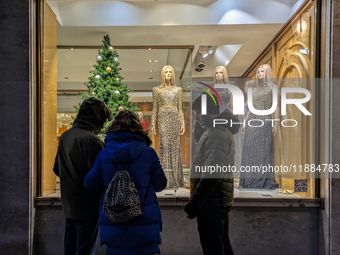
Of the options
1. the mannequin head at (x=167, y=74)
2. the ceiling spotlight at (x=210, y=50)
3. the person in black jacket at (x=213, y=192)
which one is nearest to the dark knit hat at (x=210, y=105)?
the person in black jacket at (x=213, y=192)

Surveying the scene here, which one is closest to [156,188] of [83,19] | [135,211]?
[135,211]

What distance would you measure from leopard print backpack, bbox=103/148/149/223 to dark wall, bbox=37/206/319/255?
1.46 m

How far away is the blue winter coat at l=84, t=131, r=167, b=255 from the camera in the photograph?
181 cm

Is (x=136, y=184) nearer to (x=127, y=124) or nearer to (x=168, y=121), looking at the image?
(x=127, y=124)

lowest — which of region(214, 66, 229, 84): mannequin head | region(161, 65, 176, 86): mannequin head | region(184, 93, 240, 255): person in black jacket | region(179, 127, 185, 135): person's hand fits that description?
region(184, 93, 240, 255): person in black jacket

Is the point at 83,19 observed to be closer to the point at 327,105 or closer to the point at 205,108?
the point at 205,108

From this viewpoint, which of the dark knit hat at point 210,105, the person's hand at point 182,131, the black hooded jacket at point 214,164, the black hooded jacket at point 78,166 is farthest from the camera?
the person's hand at point 182,131

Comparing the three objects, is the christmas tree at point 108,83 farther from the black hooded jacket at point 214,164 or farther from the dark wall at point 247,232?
the black hooded jacket at point 214,164

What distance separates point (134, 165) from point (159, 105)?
2384 millimetres

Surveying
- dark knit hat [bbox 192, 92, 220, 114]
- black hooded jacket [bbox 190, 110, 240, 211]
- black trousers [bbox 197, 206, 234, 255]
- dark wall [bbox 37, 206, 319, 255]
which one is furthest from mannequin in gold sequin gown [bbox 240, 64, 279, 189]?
black trousers [bbox 197, 206, 234, 255]

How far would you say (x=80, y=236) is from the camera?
212cm

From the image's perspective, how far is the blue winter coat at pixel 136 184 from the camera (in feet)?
5.94
